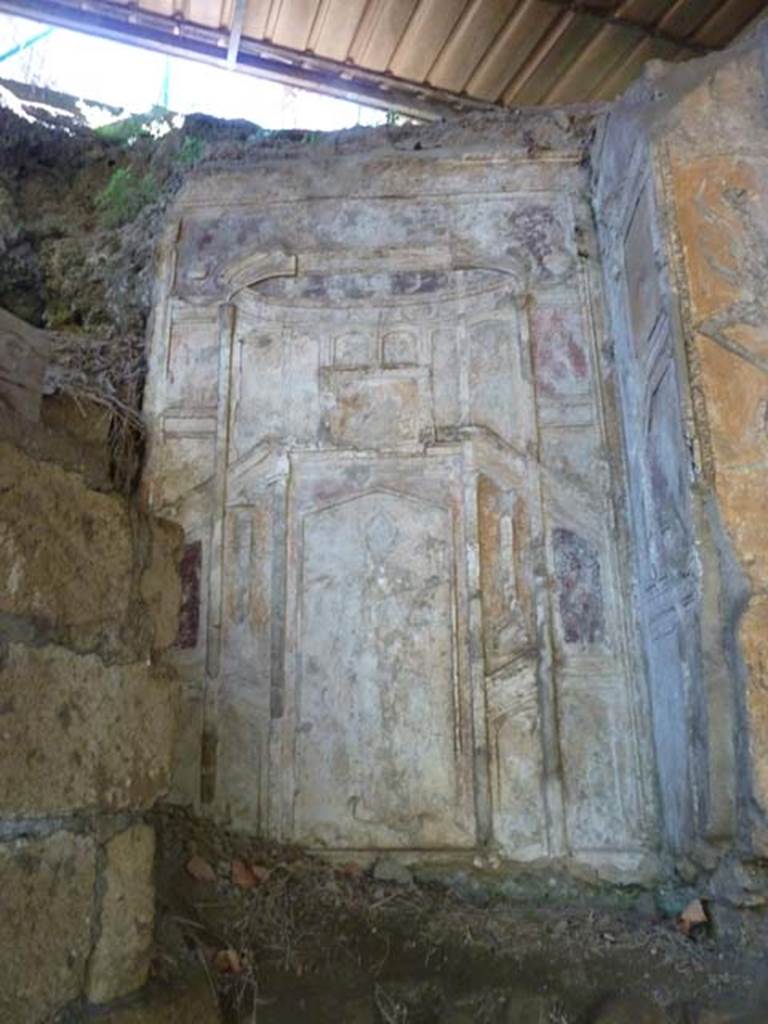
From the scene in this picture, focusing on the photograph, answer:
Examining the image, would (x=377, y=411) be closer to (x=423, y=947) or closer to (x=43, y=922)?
(x=423, y=947)

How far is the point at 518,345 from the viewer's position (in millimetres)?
4488

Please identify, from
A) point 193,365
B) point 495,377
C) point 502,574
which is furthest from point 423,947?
point 193,365

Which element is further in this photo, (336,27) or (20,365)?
(336,27)

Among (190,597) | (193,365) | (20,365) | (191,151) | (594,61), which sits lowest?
(190,597)

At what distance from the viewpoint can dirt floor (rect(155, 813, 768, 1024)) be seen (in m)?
2.76

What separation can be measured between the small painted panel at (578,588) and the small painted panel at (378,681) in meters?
0.50

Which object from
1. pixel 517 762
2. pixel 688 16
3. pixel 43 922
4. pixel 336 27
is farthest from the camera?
pixel 336 27

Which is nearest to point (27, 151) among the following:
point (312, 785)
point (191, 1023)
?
point (312, 785)

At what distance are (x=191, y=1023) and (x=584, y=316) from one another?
141 inches

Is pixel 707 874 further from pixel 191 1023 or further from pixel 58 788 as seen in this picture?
pixel 58 788

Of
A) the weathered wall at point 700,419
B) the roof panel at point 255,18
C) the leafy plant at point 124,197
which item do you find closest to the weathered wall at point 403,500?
the weathered wall at point 700,419

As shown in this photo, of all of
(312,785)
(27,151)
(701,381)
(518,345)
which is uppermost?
(27,151)

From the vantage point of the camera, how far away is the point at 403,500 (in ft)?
13.9

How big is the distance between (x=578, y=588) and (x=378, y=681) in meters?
1.00
